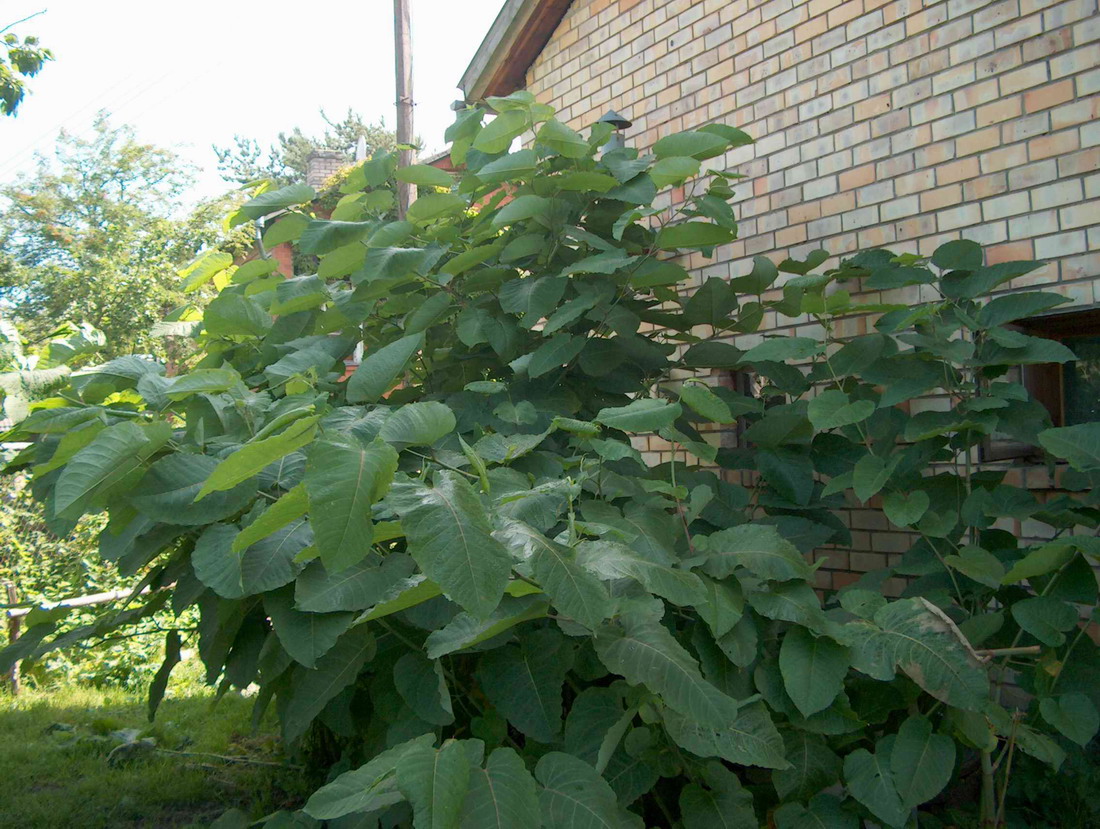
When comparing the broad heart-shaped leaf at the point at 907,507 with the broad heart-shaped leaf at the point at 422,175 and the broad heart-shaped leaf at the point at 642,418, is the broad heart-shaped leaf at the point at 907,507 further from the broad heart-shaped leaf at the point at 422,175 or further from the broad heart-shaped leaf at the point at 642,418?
the broad heart-shaped leaf at the point at 422,175

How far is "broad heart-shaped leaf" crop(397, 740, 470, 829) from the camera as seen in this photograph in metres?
1.45

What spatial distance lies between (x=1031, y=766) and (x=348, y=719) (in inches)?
79.8

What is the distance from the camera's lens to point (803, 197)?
13.6 ft

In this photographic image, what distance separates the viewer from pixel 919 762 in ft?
6.79

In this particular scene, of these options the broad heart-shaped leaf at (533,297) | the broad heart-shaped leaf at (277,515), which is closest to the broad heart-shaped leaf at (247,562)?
the broad heart-shaped leaf at (277,515)

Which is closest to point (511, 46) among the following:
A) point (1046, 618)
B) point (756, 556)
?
point (756, 556)

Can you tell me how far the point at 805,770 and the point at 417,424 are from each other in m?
1.22

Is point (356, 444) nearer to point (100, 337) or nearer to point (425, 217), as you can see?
point (425, 217)

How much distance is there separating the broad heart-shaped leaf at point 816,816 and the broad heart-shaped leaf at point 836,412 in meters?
1.09

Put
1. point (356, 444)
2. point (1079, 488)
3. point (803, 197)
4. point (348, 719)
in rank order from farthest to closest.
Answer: point (803, 197), point (1079, 488), point (348, 719), point (356, 444)

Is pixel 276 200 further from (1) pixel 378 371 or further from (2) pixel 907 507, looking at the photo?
(2) pixel 907 507

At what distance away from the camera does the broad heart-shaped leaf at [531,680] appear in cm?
207

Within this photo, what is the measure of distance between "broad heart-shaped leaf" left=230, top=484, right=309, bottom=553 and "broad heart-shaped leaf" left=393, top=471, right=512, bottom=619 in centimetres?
18

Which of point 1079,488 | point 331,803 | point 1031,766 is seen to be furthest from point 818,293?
point 331,803
